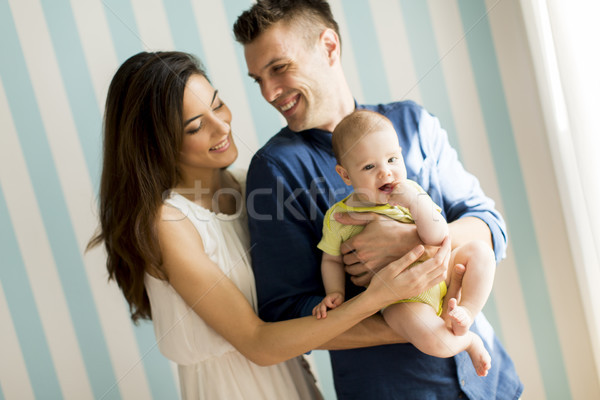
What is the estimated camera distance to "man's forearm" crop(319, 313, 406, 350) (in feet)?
4.55

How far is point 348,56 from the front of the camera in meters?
2.13

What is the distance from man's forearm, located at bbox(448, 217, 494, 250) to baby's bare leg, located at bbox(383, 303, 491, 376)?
223 mm

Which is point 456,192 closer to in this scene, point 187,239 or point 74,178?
point 187,239

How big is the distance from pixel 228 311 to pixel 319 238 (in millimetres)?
331

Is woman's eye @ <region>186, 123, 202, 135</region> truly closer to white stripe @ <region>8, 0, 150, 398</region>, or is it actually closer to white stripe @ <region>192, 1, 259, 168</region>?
white stripe @ <region>192, 1, 259, 168</region>

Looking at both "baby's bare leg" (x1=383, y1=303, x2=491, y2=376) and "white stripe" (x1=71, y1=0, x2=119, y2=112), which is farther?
"white stripe" (x1=71, y1=0, x2=119, y2=112)

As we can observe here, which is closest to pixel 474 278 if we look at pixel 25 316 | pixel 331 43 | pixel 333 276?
pixel 333 276

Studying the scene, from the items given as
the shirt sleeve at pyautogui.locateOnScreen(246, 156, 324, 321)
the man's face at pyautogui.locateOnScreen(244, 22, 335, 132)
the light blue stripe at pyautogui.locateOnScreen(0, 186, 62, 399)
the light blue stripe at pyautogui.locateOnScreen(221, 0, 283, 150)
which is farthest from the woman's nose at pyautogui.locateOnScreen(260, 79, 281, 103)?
the light blue stripe at pyautogui.locateOnScreen(0, 186, 62, 399)

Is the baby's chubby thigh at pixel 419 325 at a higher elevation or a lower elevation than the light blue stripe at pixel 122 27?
lower

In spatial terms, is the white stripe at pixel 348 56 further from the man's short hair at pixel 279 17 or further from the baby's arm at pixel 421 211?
the baby's arm at pixel 421 211

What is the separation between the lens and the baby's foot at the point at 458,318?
1244 millimetres

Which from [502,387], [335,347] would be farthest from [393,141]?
[502,387]

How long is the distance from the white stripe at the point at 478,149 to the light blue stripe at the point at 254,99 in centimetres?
76

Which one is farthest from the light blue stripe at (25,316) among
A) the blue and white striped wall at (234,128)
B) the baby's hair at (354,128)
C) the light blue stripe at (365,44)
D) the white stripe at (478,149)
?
the white stripe at (478,149)
